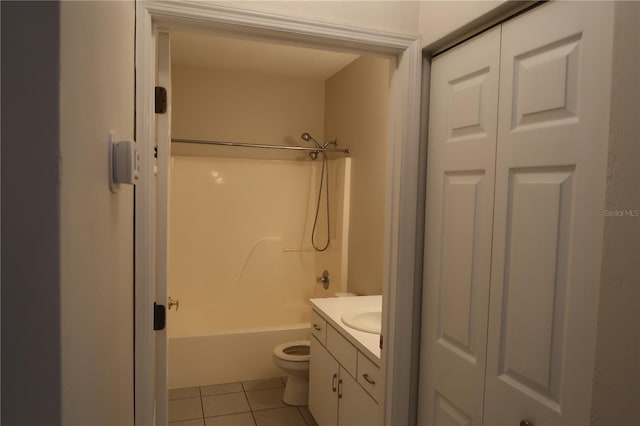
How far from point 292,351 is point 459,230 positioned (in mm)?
2158

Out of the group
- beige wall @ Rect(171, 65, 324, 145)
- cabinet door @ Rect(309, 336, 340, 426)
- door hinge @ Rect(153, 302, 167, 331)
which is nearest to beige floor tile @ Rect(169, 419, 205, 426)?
cabinet door @ Rect(309, 336, 340, 426)

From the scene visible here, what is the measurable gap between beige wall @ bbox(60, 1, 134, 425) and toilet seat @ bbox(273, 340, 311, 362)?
1.95 meters

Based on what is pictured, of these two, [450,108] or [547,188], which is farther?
[450,108]

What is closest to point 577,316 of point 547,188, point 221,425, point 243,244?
point 547,188

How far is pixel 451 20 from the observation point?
1313 mm

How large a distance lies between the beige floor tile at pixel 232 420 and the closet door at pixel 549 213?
193cm

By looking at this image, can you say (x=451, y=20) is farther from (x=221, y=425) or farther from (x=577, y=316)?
(x=221, y=425)

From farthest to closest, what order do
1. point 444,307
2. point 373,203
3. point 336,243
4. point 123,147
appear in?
point 336,243 → point 373,203 → point 444,307 → point 123,147

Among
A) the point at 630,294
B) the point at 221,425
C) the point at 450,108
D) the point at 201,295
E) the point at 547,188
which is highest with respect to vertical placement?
the point at 450,108

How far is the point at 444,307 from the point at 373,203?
5.32ft

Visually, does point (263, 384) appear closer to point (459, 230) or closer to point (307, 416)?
point (307, 416)

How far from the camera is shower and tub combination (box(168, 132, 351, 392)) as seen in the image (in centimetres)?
368

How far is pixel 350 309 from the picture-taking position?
7.91 ft

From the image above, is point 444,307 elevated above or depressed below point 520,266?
below
